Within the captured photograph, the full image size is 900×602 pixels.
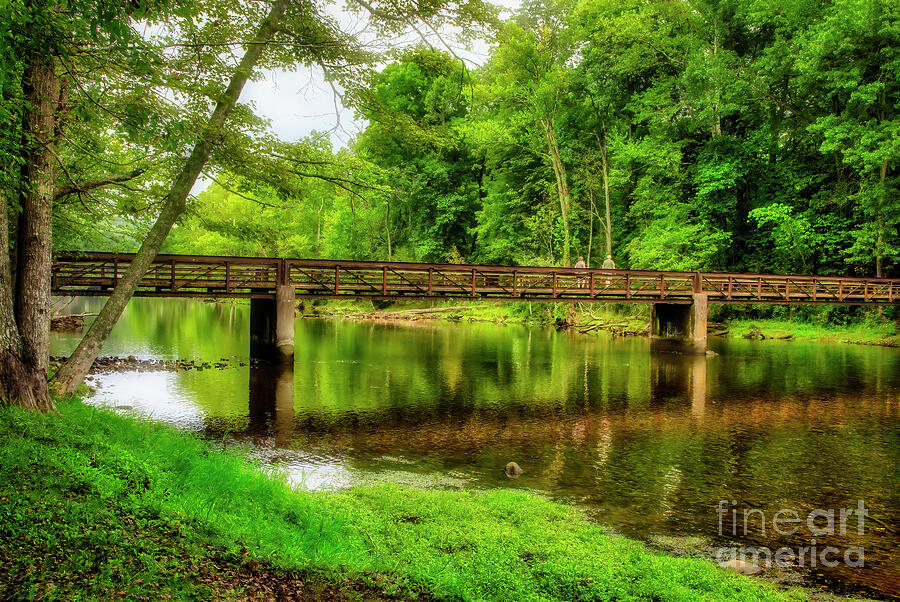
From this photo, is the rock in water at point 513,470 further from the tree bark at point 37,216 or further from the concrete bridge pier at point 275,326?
the concrete bridge pier at point 275,326

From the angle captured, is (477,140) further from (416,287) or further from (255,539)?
(255,539)

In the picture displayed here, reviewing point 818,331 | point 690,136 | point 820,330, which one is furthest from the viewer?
point 690,136

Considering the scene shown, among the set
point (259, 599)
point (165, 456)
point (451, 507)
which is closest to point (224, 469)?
point (165, 456)

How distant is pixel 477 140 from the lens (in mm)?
41125

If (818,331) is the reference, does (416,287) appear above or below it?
above

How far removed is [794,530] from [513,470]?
3766 millimetres

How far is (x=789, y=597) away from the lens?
529 cm

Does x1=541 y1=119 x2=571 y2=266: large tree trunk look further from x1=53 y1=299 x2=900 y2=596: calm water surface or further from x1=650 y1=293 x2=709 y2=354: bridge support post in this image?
x1=53 y1=299 x2=900 y2=596: calm water surface

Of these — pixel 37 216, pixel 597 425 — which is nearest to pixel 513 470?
pixel 597 425

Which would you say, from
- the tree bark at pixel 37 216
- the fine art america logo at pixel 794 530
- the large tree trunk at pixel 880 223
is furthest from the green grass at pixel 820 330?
the tree bark at pixel 37 216

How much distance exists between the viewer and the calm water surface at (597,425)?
8102 millimetres

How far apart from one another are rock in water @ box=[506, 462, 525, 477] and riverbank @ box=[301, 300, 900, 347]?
27832mm

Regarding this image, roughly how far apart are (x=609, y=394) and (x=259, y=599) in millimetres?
14030

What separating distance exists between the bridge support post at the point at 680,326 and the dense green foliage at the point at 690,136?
17.4ft
